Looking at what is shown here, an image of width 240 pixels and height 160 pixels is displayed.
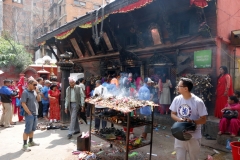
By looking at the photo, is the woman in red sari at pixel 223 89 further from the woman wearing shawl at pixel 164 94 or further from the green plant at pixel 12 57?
the green plant at pixel 12 57

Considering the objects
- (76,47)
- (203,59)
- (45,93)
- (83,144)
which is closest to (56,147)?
(83,144)

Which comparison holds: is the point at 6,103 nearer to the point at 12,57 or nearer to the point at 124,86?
the point at 124,86

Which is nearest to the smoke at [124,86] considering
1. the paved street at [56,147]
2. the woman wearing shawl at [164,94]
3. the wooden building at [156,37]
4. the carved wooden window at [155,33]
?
the wooden building at [156,37]

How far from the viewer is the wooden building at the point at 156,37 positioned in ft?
22.1

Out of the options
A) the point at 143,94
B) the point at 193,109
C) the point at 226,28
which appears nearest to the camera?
the point at 193,109

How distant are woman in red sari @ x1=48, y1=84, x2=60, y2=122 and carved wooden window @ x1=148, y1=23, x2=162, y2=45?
513cm

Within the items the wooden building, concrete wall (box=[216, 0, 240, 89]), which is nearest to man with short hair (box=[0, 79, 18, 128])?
the wooden building

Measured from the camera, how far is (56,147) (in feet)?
16.9

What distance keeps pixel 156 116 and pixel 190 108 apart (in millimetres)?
5144

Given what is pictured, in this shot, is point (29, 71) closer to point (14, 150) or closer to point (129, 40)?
point (129, 40)

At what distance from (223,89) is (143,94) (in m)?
2.75

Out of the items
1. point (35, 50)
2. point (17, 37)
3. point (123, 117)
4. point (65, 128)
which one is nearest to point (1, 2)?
point (17, 37)

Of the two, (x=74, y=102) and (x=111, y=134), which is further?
(x=74, y=102)

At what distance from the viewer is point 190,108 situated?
304 cm
